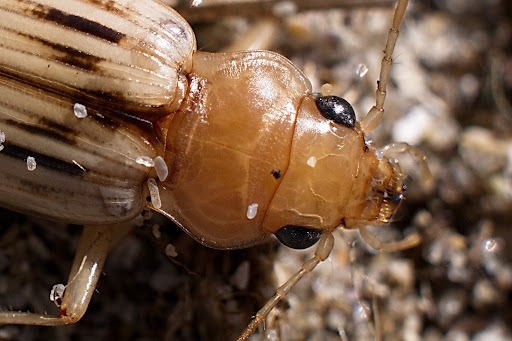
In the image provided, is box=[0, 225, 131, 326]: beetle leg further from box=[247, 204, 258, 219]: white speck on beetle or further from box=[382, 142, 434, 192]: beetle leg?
box=[382, 142, 434, 192]: beetle leg

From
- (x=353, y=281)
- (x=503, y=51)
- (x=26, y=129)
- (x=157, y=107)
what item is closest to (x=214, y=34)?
(x=157, y=107)

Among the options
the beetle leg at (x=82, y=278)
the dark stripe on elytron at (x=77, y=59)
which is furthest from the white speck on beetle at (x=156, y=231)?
the dark stripe on elytron at (x=77, y=59)

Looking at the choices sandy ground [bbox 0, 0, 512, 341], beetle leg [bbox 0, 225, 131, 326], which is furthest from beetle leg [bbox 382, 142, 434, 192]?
beetle leg [bbox 0, 225, 131, 326]

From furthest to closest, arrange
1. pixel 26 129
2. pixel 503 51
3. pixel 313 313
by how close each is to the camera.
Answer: pixel 503 51
pixel 313 313
pixel 26 129

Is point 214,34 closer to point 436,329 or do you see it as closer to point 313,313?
point 313,313

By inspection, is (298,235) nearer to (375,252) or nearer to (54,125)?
(375,252)
